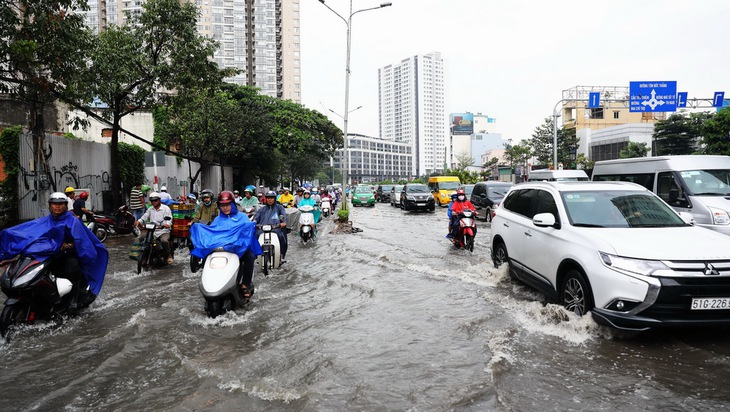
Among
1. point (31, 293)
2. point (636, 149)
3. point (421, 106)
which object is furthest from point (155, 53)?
point (421, 106)

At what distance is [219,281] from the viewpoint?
5781 mm

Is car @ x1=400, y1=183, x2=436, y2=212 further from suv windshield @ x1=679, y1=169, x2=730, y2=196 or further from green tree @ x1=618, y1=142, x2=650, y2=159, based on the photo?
green tree @ x1=618, y1=142, x2=650, y2=159

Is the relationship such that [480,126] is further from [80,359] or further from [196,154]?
[80,359]

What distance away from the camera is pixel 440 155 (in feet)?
587

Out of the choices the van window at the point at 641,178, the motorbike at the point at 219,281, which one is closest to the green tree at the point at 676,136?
the van window at the point at 641,178

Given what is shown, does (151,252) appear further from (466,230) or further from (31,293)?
(466,230)

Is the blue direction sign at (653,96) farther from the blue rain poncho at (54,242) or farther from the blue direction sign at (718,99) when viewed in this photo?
the blue rain poncho at (54,242)

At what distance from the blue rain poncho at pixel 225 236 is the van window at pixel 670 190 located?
26.4ft

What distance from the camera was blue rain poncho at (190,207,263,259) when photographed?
20.1 feet

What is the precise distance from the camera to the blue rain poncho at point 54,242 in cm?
529

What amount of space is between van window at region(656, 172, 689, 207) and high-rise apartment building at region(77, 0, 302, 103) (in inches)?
3318

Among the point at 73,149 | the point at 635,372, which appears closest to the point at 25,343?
the point at 635,372

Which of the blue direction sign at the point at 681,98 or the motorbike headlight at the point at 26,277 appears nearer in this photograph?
the motorbike headlight at the point at 26,277

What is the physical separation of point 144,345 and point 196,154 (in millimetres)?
27531
